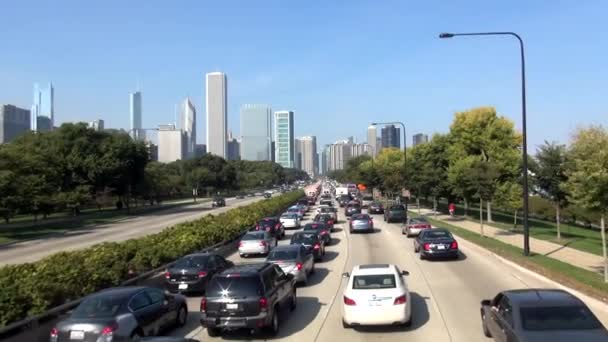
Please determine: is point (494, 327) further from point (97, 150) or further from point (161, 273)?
point (97, 150)

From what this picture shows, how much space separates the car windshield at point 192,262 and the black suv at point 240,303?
5.37 meters

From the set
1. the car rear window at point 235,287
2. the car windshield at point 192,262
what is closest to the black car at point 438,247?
the car windshield at point 192,262

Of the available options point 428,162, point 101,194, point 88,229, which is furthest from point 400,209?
point 101,194

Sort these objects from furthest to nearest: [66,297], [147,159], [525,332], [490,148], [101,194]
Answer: [147,159] < [101,194] < [490,148] < [66,297] < [525,332]

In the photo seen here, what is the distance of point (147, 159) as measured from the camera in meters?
79.8

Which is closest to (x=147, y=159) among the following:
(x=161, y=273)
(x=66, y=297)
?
(x=161, y=273)

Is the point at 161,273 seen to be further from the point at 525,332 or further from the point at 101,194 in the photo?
the point at 101,194

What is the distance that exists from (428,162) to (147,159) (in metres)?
38.2

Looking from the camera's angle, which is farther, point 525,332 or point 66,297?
point 66,297

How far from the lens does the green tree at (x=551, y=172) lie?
32844mm

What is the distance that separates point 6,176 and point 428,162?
134 ft

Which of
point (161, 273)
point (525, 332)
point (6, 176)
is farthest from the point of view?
point (6, 176)

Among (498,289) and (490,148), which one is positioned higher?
(490,148)

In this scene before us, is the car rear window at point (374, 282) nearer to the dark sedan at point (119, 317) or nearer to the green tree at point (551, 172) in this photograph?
the dark sedan at point (119, 317)
